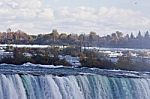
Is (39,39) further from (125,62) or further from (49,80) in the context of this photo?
(49,80)

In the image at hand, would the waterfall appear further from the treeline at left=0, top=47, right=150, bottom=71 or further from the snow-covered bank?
the treeline at left=0, top=47, right=150, bottom=71

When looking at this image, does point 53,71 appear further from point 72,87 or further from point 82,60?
point 82,60

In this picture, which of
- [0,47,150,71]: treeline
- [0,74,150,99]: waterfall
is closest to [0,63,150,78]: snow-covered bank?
[0,74,150,99]: waterfall

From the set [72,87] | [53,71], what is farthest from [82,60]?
[72,87]

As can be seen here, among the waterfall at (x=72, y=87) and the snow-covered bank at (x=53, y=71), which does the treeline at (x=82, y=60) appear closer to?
the snow-covered bank at (x=53, y=71)

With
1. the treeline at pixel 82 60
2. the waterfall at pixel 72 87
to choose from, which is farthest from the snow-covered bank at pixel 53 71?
the treeline at pixel 82 60

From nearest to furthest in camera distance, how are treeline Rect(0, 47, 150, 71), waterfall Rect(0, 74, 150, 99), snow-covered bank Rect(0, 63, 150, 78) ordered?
waterfall Rect(0, 74, 150, 99), snow-covered bank Rect(0, 63, 150, 78), treeline Rect(0, 47, 150, 71)

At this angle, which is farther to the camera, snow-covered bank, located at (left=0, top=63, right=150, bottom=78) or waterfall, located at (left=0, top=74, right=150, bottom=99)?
snow-covered bank, located at (left=0, top=63, right=150, bottom=78)

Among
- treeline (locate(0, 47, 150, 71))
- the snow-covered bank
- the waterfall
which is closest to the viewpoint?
the waterfall

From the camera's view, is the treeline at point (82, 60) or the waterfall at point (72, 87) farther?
the treeline at point (82, 60)
